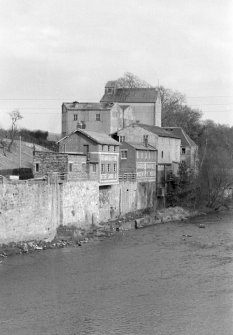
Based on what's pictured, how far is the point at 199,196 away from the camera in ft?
144

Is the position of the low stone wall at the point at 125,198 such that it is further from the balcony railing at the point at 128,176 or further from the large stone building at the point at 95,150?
the large stone building at the point at 95,150

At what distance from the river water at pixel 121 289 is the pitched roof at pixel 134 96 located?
27604 mm

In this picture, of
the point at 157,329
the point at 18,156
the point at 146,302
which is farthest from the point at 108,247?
the point at 18,156

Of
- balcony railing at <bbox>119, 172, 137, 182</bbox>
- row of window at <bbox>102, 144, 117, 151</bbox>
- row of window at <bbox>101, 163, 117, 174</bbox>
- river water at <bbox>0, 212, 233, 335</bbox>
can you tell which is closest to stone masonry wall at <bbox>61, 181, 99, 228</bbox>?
row of window at <bbox>101, 163, 117, 174</bbox>

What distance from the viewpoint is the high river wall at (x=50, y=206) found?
2538 cm

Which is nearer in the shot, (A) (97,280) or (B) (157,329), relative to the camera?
(B) (157,329)

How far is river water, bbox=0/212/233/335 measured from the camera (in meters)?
16.2

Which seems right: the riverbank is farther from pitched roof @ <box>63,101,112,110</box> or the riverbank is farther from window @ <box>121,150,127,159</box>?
pitched roof @ <box>63,101,112,110</box>

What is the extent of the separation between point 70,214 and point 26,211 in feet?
13.9

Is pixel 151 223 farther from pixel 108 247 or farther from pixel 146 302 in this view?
pixel 146 302

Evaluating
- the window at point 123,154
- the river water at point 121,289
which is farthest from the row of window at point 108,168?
the river water at point 121,289

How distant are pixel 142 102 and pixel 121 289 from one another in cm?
3647

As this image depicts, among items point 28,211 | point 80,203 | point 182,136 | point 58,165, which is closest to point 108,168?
point 80,203

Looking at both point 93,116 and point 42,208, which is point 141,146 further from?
point 42,208
